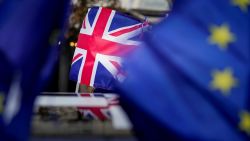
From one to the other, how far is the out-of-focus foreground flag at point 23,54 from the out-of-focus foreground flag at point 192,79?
19.6 inches

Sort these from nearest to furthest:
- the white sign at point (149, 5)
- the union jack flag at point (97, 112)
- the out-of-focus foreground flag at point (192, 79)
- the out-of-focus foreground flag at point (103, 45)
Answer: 1. the out-of-focus foreground flag at point (192, 79)
2. the union jack flag at point (97, 112)
3. the out-of-focus foreground flag at point (103, 45)
4. the white sign at point (149, 5)

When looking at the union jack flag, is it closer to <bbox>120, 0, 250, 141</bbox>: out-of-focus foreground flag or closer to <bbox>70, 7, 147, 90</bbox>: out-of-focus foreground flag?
<bbox>120, 0, 250, 141</bbox>: out-of-focus foreground flag

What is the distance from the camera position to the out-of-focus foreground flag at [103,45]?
271 inches

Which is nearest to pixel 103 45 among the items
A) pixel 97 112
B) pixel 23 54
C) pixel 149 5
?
pixel 97 112

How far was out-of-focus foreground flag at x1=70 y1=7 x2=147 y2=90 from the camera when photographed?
22.6 ft

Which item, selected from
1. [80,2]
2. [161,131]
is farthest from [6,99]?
[80,2]

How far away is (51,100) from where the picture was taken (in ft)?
15.7

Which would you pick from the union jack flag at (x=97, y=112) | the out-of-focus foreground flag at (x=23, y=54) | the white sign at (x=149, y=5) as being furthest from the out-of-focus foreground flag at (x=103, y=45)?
the white sign at (x=149, y=5)

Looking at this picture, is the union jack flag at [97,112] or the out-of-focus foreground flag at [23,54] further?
the union jack flag at [97,112]

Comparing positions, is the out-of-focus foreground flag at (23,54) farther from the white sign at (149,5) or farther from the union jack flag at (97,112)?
the white sign at (149,5)

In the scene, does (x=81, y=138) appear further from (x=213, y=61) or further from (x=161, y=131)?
(x=213, y=61)

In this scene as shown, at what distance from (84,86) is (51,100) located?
98.7 inches

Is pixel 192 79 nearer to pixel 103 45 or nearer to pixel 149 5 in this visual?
pixel 103 45

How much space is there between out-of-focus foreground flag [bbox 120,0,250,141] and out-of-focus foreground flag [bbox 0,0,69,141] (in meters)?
0.50
